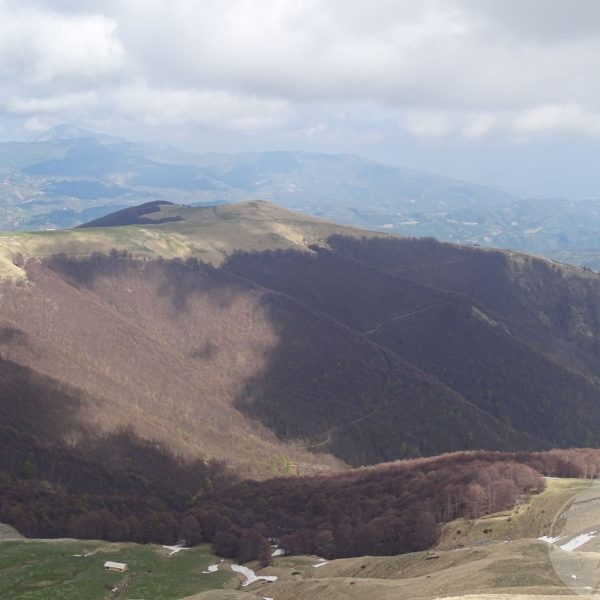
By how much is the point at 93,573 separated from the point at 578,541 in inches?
2640

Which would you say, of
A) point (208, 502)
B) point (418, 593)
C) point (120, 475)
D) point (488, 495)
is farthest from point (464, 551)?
point (120, 475)

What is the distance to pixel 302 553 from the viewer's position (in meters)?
116

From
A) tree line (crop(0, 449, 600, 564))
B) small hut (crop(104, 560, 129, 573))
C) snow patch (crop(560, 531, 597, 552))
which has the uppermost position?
snow patch (crop(560, 531, 597, 552))

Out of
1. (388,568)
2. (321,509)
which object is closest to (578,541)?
(388,568)

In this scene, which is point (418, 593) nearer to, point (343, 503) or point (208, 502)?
Result: point (343, 503)

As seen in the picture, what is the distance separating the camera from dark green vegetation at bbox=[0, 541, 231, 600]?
8269 cm

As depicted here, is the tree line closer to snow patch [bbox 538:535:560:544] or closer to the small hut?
snow patch [bbox 538:535:560:544]

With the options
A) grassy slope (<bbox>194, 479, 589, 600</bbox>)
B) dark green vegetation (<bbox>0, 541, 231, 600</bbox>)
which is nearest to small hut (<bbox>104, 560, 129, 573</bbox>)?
dark green vegetation (<bbox>0, 541, 231, 600</bbox>)

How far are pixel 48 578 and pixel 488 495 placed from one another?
245 ft

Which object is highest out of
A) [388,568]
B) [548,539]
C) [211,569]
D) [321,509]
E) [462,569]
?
[462,569]

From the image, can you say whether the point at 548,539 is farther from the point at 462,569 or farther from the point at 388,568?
the point at 388,568

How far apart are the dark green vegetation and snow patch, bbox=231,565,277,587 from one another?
3278 millimetres

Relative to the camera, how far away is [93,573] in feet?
301

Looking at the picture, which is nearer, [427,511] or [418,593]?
[418,593]
